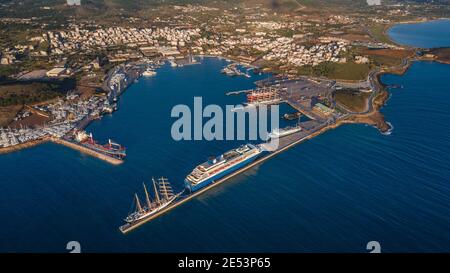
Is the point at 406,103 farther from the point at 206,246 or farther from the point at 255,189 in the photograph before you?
→ the point at 206,246

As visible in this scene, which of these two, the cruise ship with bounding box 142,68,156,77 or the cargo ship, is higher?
the cruise ship with bounding box 142,68,156,77

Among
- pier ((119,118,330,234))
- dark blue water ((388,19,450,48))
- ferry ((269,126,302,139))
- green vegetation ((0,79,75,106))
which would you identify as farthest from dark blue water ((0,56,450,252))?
dark blue water ((388,19,450,48))

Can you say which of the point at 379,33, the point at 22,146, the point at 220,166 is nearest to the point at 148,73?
the point at 22,146

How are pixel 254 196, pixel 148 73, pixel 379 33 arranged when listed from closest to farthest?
pixel 254 196 < pixel 148 73 < pixel 379 33

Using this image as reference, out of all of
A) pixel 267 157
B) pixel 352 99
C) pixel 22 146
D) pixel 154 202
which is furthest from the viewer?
pixel 352 99

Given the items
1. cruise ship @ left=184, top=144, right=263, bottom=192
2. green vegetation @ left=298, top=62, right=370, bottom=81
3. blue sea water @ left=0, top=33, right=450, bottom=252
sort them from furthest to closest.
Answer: green vegetation @ left=298, top=62, right=370, bottom=81 → cruise ship @ left=184, top=144, right=263, bottom=192 → blue sea water @ left=0, top=33, right=450, bottom=252

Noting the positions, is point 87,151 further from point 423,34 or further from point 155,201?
point 423,34

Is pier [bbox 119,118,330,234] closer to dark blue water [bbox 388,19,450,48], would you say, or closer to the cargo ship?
the cargo ship

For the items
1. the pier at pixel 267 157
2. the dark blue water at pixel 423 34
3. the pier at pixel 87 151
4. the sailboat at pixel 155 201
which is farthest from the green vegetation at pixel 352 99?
the dark blue water at pixel 423 34
